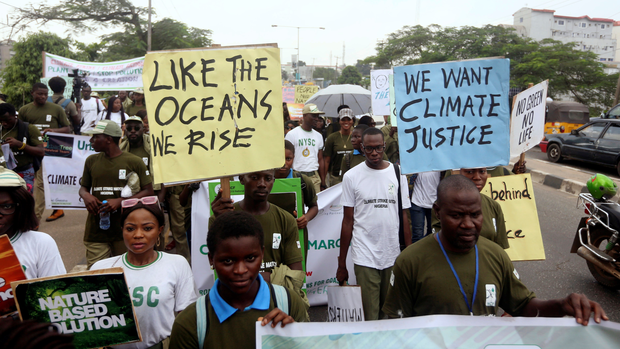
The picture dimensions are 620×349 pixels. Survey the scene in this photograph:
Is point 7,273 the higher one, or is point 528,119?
point 528,119

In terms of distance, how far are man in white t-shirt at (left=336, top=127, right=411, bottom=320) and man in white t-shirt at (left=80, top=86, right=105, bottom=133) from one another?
28.4 feet

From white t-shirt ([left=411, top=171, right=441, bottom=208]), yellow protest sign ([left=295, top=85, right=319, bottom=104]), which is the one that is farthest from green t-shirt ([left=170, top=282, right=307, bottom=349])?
yellow protest sign ([left=295, top=85, right=319, bottom=104])

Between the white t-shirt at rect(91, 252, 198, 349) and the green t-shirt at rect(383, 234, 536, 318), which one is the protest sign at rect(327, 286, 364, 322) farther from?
the white t-shirt at rect(91, 252, 198, 349)

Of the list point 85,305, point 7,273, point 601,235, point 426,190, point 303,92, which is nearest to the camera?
point 85,305

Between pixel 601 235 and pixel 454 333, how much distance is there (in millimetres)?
4048

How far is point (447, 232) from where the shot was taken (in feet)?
7.08

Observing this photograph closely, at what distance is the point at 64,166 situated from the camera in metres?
5.82

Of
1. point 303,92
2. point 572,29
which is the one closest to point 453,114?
point 303,92

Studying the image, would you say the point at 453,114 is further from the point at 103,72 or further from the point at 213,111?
the point at 103,72

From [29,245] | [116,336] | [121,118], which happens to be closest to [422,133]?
[116,336]

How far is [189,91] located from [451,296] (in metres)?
1.83

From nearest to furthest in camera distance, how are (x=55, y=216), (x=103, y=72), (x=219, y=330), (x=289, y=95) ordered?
(x=219, y=330), (x=55, y=216), (x=103, y=72), (x=289, y=95)

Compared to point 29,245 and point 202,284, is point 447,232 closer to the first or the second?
point 29,245

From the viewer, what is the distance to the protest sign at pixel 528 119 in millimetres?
4324
